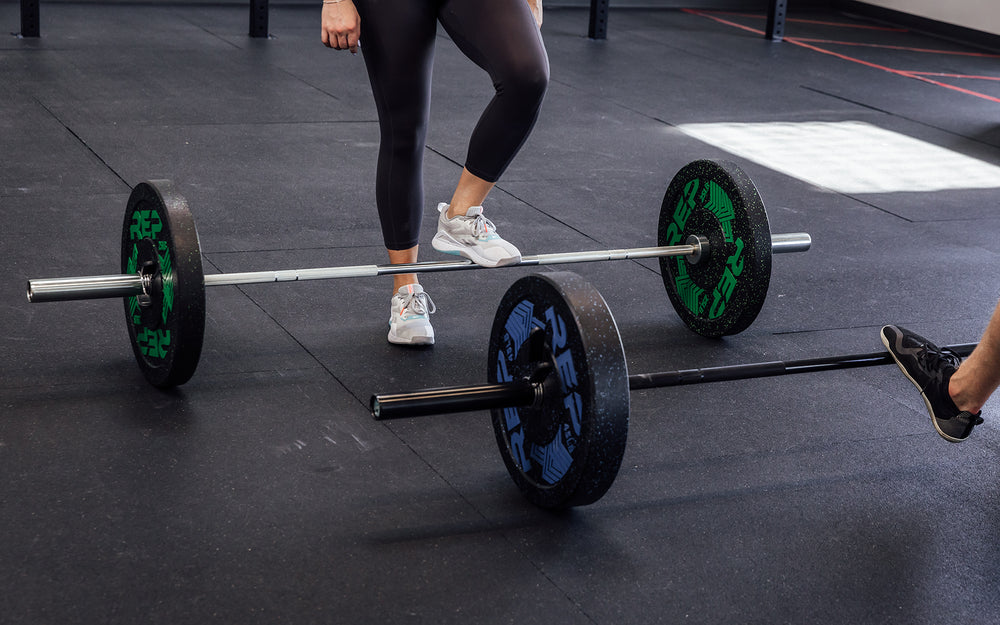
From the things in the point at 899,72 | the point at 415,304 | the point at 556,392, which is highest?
the point at 899,72

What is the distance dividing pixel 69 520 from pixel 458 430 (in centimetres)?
68

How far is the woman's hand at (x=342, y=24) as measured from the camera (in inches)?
79.6

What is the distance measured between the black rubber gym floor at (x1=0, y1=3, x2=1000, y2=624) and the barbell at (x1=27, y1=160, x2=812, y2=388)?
0.09 metres

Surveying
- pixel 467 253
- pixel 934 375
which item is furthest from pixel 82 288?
pixel 934 375

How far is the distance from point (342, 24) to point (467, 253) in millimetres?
531

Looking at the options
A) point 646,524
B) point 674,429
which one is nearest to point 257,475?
point 646,524

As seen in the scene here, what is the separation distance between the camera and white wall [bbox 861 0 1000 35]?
7.39 metres

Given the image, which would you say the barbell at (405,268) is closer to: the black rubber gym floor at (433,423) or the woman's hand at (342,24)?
the black rubber gym floor at (433,423)

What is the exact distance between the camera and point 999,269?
3139 mm

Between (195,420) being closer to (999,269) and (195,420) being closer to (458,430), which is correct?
(458,430)

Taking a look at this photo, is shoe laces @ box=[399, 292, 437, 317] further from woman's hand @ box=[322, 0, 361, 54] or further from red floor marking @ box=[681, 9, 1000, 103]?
red floor marking @ box=[681, 9, 1000, 103]

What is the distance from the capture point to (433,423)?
202 centimetres

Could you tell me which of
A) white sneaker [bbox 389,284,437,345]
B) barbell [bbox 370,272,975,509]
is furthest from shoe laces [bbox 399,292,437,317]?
barbell [bbox 370,272,975,509]

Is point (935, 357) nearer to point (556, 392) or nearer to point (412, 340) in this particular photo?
point (556, 392)
